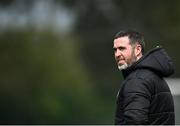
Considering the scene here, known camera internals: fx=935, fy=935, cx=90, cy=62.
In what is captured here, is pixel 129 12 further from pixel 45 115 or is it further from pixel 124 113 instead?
pixel 124 113

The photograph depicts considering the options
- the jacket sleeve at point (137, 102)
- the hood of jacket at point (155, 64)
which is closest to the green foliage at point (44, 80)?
the hood of jacket at point (155, 64)

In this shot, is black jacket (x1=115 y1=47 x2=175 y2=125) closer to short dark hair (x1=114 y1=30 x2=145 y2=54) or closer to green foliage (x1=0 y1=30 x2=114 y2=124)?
short dark hair (x1=114 y1=30 x2=145 y2=54)

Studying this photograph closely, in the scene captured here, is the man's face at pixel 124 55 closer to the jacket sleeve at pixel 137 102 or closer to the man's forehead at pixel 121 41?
the man's forehead at pixel 121 41

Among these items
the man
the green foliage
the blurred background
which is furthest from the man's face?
the green foliage

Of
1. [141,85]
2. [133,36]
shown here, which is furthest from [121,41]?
[141,85]

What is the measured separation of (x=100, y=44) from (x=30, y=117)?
17.3 m

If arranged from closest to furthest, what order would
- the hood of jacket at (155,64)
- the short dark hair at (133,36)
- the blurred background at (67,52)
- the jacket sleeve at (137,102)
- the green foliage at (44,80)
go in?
the jacket sleeve at (137,102)
the hood of jacket at (155,64)
the short dark hair at (133,36)
the green foliage at (44,80)
the blurred background at (67,52)

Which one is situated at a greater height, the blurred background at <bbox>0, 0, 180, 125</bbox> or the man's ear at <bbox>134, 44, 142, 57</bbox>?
the man's ear at <bbox>134, 44, 142, 57</bbox>

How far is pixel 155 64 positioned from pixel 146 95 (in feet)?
A: 1.08

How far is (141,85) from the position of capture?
20.1ft

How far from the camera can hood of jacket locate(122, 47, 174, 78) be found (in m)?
6.30

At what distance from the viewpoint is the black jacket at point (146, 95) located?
6082 mm

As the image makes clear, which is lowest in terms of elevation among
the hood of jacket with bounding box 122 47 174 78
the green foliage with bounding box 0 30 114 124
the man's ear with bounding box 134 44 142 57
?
the green foliage with bounding box 0 30 114 124

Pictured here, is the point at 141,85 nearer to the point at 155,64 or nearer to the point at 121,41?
the point at 155,64
